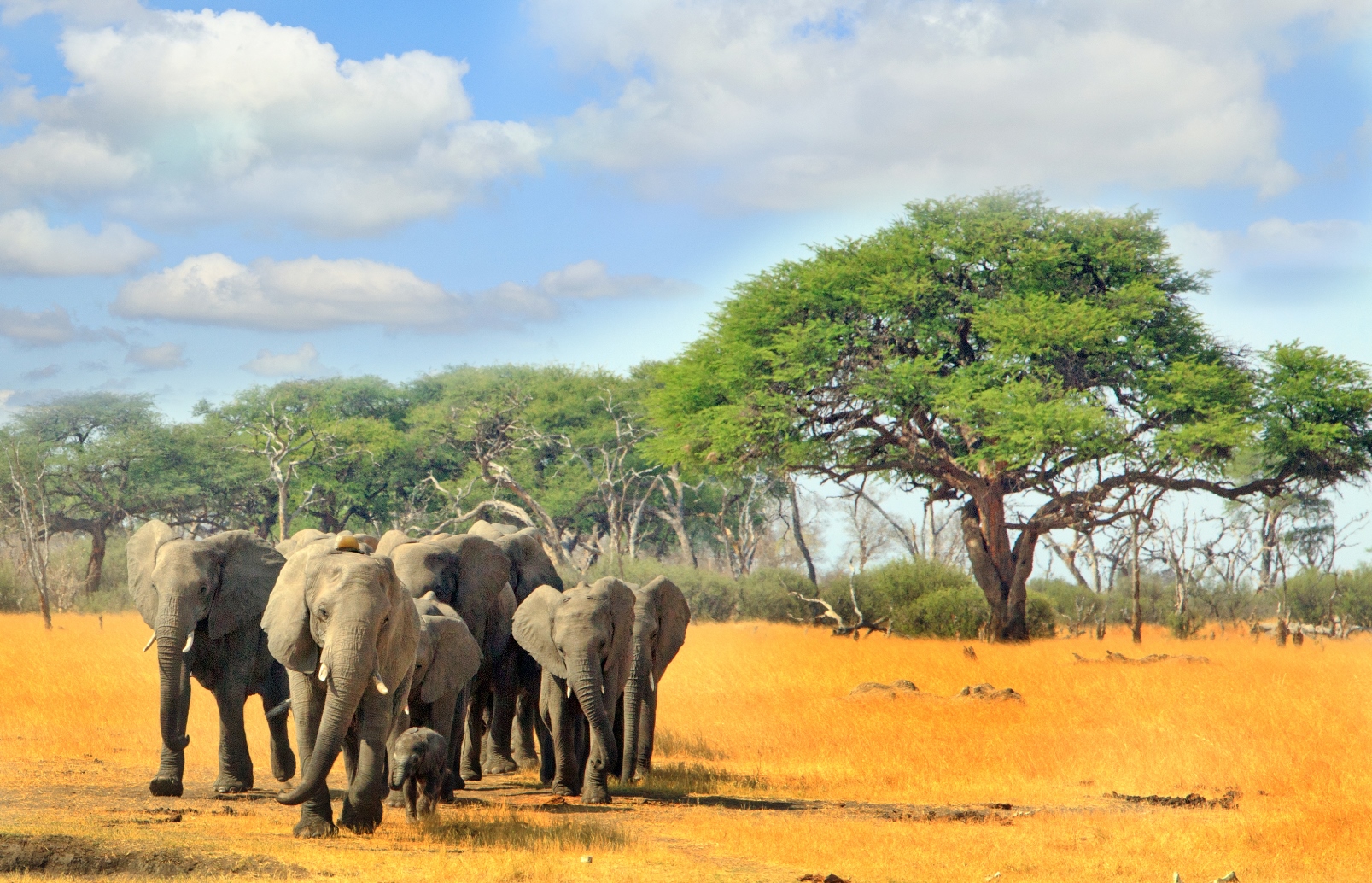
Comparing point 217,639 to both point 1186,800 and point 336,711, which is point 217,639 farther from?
point 1186,800

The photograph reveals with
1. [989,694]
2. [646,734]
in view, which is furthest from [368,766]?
[989,694]

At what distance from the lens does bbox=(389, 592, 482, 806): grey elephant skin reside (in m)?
10.5

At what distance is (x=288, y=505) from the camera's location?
47469 mm

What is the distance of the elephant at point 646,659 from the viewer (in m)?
12.4

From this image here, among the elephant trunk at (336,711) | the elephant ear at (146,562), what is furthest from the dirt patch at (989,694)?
the elephant trunk at (336,711)

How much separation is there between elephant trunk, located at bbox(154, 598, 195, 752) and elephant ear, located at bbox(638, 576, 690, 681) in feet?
13.4

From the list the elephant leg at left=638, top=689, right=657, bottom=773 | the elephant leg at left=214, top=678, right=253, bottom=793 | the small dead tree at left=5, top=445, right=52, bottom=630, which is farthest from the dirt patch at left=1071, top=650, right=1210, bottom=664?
the small dead tree at left=5, top=445, right=52, bottom=630

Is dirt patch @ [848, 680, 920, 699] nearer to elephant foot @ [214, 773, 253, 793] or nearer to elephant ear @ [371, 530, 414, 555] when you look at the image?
elephant ear @ [371, 530, 414, 555]

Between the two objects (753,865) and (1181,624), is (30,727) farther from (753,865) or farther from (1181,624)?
(1181,624)

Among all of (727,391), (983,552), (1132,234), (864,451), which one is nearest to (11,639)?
(727,391)

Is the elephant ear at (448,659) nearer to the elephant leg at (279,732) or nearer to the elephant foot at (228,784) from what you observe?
the elephant leg at (279,732)

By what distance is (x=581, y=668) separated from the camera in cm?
1130

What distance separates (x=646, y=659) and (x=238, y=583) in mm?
3583

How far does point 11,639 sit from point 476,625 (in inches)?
675
